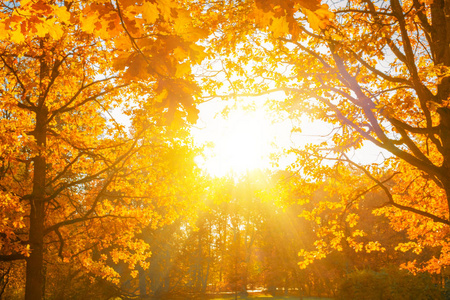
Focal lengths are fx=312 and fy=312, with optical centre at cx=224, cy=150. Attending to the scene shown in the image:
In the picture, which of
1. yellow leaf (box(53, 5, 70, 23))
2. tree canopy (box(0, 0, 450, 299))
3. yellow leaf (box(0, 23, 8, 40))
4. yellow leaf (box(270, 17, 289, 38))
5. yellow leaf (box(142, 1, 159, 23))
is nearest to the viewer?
yellow leaf (box(142, 1, 159, 23))

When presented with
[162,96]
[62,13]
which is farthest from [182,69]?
[62,13]

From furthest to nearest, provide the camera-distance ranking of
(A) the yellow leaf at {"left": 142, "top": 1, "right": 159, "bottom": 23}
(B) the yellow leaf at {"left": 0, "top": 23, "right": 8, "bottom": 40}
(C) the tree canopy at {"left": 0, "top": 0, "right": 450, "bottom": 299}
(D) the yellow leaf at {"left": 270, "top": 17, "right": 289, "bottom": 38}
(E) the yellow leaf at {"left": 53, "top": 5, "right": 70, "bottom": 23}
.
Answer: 1. (C) the tree canopy at {"left": 0, "top": 0, "right": 450, "bottom": 299}
2. (B) the yellow leaf at {"left": 0, "top": 23, "right": 8, "bottom": 40}
3. (E) the yellow leaf at {"left": 53, "top": 5, "right": 70, "bottom": 23}
4. (D) the yellow leaf at {"left": 270, "top": 17, "right": 289, "bottom": 38}
5. (A) the yellow leaf at {"left": 142, "top": 1, "right": 159, "bottom": 23}

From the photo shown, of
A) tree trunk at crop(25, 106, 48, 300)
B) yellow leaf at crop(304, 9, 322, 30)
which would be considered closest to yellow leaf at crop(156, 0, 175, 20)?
yellow leaf at crop(304, 9, 322, 30)

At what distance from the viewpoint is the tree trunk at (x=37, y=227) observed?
27.1 ft

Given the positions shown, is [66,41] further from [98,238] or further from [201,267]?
[201,267]

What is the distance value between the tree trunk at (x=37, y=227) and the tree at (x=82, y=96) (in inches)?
1.0

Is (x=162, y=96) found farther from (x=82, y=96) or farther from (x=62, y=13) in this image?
(x=82, y=96)

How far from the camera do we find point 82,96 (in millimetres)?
10000

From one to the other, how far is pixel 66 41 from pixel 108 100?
8.58 ft

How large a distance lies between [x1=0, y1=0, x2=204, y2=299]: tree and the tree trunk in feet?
0.09

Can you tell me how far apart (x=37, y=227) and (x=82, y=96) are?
4.16 meters

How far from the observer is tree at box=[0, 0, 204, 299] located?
2.48 metres

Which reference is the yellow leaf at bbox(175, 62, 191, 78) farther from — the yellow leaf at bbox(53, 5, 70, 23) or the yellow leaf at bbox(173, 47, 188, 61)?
the yellow leaf at bbox(53, 5, 70, 23)

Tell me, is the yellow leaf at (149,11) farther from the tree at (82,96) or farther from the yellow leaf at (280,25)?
the yellow leaf at (280,25)
